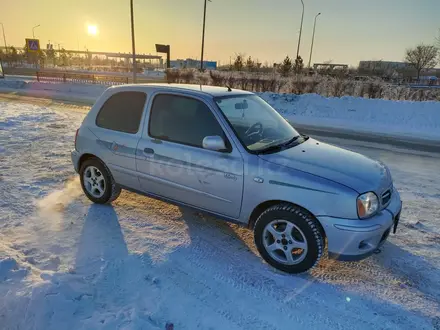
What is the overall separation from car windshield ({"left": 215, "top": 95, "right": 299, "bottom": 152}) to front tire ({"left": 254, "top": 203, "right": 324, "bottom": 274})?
72 centimetres

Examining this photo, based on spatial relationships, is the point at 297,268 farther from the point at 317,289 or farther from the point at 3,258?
the point at 3,258

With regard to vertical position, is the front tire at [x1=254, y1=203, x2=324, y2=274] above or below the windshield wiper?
below

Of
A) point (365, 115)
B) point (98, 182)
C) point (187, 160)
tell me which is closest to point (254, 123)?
point (187, 160)

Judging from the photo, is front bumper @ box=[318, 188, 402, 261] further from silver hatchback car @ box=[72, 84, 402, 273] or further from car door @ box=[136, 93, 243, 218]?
car door @ box=[136, 93, 243, 218]

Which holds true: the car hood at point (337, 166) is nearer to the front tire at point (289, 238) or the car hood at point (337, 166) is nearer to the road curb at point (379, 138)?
the front tire at point (289, 238)

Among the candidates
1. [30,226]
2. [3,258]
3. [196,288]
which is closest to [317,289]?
[196,288]

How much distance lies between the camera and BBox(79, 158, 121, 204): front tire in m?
4.33

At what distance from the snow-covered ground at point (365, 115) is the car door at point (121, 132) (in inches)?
369

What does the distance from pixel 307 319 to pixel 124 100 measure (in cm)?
329

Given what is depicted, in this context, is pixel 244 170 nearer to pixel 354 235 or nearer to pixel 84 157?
pixel 354 235

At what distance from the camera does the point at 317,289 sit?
2.94 m

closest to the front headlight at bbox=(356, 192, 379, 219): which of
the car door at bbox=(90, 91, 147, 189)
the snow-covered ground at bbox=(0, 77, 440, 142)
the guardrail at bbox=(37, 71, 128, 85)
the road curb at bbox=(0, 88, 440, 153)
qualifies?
the car door at bbox=(90, 91, 147, 189)

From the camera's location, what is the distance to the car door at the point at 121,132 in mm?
3943

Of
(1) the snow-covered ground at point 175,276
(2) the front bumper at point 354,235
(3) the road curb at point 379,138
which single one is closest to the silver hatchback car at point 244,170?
(2) the front bumper at point 354,235
